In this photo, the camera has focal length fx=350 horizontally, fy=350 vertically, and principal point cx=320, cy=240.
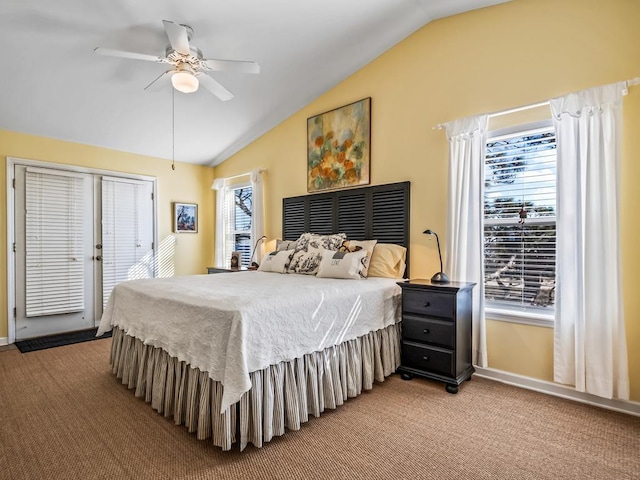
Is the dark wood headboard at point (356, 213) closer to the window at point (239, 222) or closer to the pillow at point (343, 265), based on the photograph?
the pillow at point (343, 265)

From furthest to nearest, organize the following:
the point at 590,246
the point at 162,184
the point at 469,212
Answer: the point at 162,184, the point at 469,212, the point at 590,246

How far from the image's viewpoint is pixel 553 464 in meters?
1.79

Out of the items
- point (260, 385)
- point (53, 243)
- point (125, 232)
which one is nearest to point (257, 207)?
point (125, 232)

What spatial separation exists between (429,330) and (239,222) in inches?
142

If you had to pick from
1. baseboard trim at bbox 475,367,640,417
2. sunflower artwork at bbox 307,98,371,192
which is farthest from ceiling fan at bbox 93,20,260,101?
baseboard trim at bbox 475,367,640,417

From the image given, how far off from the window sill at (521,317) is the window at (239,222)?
3409mm

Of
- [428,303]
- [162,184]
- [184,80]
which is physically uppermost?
[184,80]

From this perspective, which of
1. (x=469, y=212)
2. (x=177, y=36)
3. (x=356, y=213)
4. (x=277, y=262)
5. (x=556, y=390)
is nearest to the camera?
(x=177, y=36)

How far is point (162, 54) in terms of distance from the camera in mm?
3104

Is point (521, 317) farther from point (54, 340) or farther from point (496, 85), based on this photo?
point (54, 340)

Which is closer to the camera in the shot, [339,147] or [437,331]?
[437,331]

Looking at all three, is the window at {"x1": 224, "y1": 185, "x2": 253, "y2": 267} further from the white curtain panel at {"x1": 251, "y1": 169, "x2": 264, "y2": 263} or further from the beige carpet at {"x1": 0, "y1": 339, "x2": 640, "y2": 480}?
the beige carpet at {"x1": 0, "y1": 339, "x2": 640, "y2": 480}

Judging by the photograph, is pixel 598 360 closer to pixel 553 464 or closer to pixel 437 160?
pixel 553 464

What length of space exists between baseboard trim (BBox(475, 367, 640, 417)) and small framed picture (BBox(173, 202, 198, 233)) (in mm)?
4505
